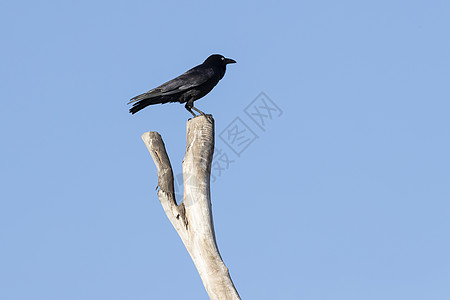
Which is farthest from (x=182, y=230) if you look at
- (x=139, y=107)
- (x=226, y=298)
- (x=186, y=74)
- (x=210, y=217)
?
(x=186, y=74)

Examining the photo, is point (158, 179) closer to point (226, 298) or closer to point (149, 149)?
point (149, 149)

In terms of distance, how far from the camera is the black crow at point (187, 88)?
896cm

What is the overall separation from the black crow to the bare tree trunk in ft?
4.94

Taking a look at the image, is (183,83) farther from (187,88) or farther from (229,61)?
(229,61)

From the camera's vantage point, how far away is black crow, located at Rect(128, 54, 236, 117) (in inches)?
353

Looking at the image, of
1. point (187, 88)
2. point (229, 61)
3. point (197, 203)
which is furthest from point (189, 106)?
point (197, 203)

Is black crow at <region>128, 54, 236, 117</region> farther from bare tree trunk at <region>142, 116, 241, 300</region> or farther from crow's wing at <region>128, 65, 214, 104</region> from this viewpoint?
bare tree trunk at <region>142, 116, 241, 300</region>

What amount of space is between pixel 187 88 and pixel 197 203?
289cm

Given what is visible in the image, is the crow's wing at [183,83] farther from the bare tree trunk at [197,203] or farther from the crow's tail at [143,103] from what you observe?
the bare tree trunk at [197,203]

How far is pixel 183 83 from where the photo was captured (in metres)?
9.26

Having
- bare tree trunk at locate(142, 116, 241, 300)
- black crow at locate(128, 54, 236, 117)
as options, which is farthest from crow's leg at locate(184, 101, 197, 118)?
bare tree trunk at locate(142, 116, 241, 300)

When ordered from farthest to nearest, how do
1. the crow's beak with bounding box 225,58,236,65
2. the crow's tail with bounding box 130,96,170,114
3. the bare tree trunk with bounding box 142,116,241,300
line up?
the crow's beak with bounding box 225,58,236,65 → the crow's tail with bounding box 130,96,170,114 → the bare tree trunk with bounding box 142,116,241,300

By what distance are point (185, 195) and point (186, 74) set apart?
3.06m

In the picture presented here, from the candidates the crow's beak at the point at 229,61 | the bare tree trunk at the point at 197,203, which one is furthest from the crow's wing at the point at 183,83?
the bare tree trunk at the point at 197,203
